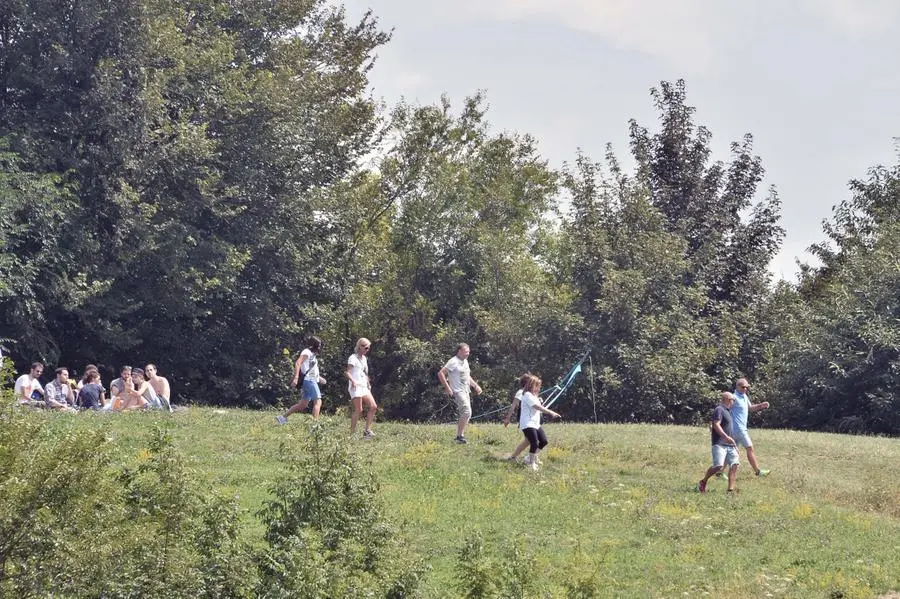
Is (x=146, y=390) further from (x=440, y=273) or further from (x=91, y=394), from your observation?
(x=440, y=273)

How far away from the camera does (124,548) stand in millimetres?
14078

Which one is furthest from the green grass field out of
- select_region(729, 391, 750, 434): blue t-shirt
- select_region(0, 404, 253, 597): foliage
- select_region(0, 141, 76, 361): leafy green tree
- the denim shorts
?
select_region(0, 141, 76, 361): leafy green tree

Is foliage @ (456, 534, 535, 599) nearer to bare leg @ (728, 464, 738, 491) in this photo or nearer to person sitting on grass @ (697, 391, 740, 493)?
person sitting on grass @ (697, 391, 740, 493)

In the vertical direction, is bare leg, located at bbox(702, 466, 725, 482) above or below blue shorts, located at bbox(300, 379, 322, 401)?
A: below

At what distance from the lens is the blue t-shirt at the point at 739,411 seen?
2366 centimetres

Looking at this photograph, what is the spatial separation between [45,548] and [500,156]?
46.1m

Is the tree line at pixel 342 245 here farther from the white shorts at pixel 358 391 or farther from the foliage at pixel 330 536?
the foliage at pixel 330 536

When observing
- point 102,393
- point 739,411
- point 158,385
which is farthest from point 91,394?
point 739,411

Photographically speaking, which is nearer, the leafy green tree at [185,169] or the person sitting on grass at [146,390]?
the person sitting on grass at [146,390]

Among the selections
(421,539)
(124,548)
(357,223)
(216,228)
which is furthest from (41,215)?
(124,548)

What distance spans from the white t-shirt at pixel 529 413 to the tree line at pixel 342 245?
54.9ft

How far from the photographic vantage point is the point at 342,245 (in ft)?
152

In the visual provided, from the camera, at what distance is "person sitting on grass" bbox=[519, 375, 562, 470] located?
23.2m

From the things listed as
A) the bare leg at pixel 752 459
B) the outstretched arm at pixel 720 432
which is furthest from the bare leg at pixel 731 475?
the bare leg at pixel 752 459
